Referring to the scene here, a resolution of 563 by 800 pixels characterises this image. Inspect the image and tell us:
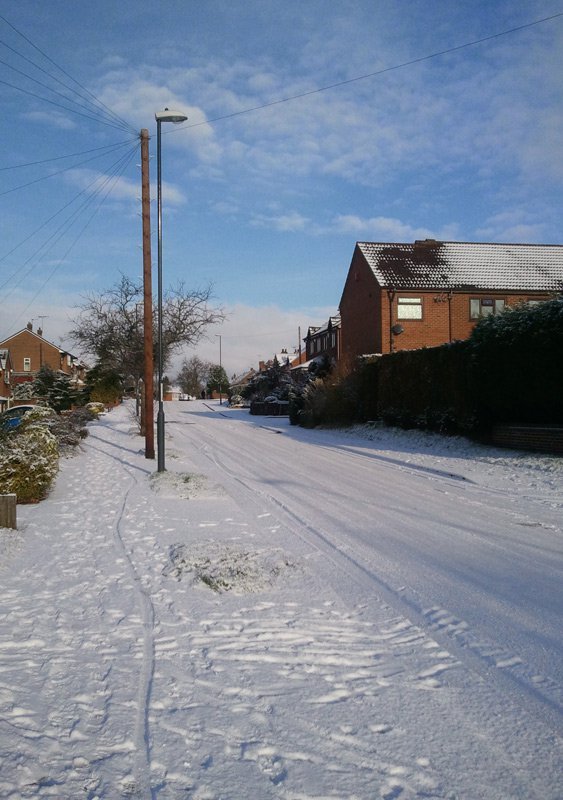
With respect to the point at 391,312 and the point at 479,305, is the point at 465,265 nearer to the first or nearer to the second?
the point at 479,305

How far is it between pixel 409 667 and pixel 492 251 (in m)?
34.9

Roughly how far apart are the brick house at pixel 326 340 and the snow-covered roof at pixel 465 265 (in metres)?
9.08

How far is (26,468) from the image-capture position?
1116cm

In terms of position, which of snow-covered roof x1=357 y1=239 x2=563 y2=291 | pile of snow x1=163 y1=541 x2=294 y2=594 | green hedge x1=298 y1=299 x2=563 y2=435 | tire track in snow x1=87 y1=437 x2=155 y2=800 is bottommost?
tire track in snow x1=87 y1=437 x2=155 y2=800

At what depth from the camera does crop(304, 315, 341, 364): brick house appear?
47.3 m

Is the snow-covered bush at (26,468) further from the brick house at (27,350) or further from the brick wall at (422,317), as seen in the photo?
the brick house at (27,350)

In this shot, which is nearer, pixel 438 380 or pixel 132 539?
pixel 132 539

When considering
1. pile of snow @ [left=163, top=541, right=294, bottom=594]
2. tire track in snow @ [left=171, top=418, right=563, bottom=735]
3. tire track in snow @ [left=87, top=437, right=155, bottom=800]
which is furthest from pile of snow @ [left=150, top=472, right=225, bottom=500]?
pile of snow @ [left=163, top=541, right=294, bottom=594]

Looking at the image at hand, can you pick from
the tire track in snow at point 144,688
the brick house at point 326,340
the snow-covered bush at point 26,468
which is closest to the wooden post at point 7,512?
the tire track in snow at point 144,688

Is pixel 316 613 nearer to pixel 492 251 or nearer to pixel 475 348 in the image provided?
pixel 475 348

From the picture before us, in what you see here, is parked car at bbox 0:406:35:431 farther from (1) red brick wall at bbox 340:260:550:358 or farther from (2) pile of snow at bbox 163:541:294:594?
(1) red brick wall at bbox 340:260:550:358

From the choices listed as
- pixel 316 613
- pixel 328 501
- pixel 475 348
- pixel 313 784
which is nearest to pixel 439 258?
pixel 475 348

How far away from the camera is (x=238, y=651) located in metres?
4.75

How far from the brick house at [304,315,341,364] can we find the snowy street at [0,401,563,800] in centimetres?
3395
